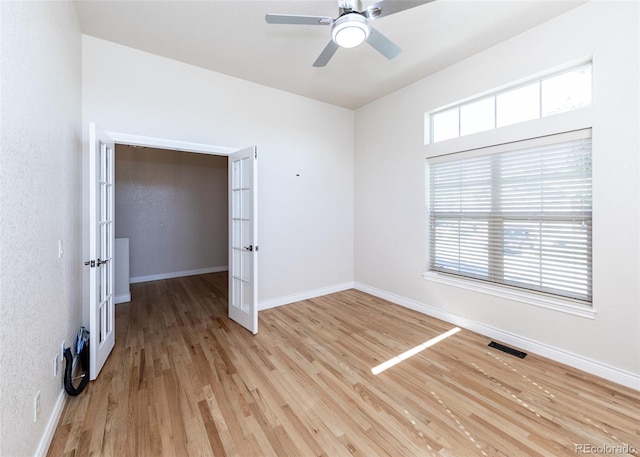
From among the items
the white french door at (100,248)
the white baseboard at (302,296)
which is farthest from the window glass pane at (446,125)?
the white french door at (100,248)

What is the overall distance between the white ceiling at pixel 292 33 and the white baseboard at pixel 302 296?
304cm

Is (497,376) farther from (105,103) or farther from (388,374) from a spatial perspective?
(105,103)

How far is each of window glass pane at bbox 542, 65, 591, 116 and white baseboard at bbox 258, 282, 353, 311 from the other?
3.44 metres

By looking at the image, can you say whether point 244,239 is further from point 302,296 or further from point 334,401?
point 334,401

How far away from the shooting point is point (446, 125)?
346 cm

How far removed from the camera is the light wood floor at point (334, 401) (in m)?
1.62

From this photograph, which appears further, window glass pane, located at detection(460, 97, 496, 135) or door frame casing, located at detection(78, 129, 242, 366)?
window glass pane, located at detection(460, 97, 496, 135)

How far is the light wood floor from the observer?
1.62 metres

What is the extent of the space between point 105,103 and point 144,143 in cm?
49

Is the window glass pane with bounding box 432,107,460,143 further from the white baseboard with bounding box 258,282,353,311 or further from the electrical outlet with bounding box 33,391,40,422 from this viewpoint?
the electrical outlet with bounding box 33,391,40,422

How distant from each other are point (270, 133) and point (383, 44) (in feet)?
6.92

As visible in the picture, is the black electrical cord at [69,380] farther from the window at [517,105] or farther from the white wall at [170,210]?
the window at [517,105]

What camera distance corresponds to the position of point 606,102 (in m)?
2.23
